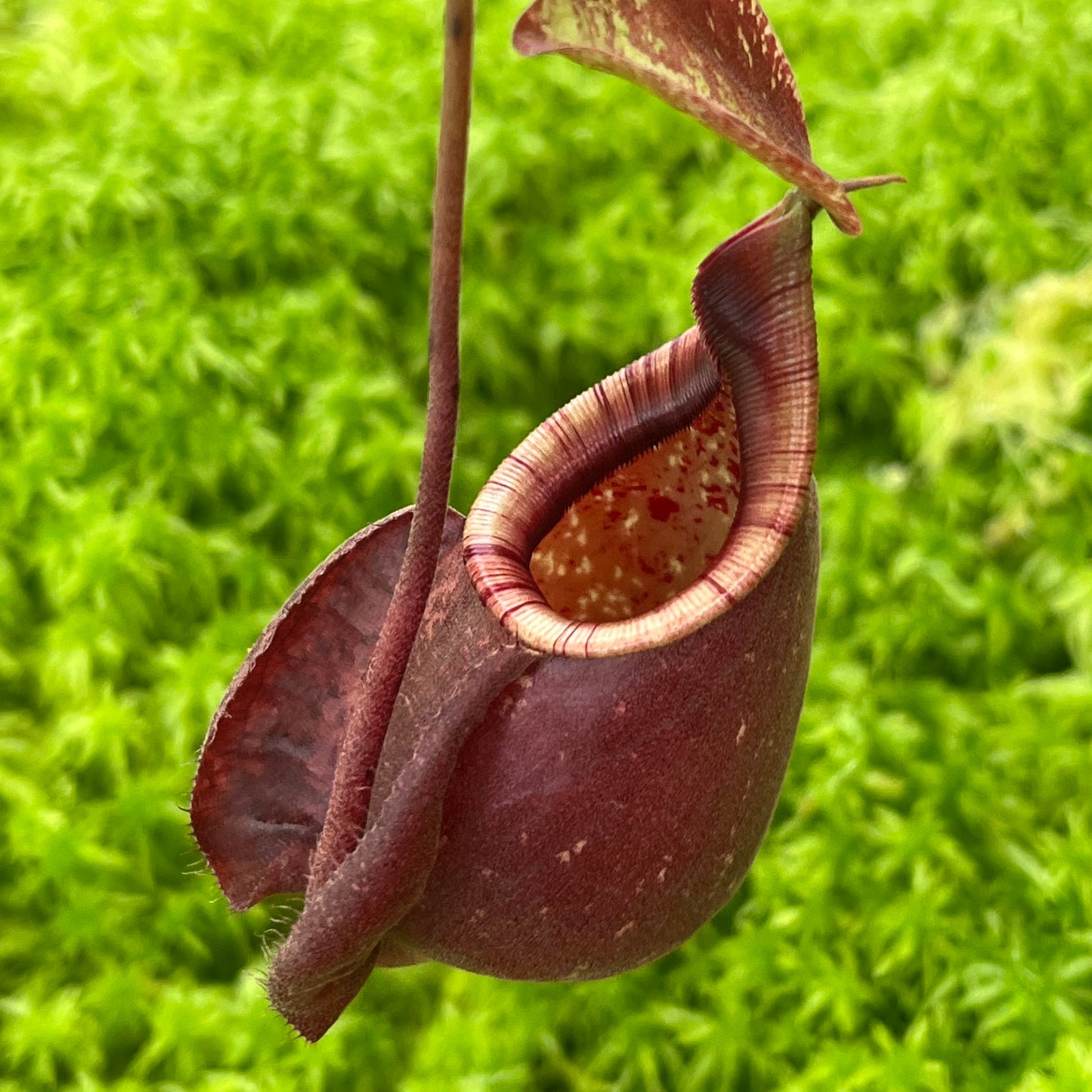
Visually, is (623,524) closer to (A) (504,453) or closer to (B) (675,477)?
(B) (675,477)

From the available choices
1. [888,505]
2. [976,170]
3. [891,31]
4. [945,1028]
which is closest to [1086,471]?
[888,505]

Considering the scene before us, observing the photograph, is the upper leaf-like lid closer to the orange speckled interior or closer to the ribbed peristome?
the ribbed peristome

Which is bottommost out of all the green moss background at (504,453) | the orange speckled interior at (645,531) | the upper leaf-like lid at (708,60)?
the green moss background at (504,453)

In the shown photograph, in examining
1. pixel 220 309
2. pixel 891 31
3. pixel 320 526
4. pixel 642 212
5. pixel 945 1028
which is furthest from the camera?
pixel 891 31

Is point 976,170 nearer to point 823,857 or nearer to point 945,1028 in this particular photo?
point 823,857

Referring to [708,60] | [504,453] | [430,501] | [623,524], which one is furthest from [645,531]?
[504,453]

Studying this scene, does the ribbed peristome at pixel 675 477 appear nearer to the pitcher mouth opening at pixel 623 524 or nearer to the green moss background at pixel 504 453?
the pitcher mouth opening at pixel 623 524

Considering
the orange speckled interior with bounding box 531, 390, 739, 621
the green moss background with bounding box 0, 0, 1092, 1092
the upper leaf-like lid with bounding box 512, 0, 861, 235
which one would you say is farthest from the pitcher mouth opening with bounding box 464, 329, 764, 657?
the green moss background with bounding box 0, 0, 1092, 1092

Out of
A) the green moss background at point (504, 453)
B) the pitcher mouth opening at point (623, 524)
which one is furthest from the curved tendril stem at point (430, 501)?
the green moss background at point (504, 453)
